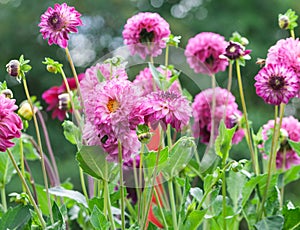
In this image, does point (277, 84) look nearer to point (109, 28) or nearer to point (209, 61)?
point (209, 61)

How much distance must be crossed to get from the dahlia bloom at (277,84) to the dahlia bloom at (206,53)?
0.73 ft

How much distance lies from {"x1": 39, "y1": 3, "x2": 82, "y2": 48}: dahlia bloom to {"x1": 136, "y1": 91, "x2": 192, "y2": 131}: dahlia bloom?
0.38 feet

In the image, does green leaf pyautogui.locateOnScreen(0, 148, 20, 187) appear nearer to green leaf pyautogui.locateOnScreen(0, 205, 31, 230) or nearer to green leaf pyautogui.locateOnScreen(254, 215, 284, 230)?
green leaf pyautogui.locateOnScreen(0, 205, 31, 230)

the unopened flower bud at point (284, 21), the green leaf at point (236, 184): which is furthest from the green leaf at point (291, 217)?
the unopened flower bud at point (284, 21)

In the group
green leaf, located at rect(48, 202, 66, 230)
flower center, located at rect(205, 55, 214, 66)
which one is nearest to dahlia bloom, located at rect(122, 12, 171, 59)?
flower center, located at rect(205, 55, 214, 66)

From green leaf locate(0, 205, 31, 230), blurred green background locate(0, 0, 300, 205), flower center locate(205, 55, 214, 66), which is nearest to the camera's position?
green leaf locate(0, 205, 31, 230)

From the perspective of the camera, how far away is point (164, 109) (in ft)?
1.58

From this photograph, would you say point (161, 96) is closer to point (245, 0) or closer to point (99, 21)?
point (245, 0)

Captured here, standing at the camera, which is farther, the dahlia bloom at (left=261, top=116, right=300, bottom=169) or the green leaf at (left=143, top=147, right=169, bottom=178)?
the dahlia bloom at (left=261, top=116, right=300, bottom=169)

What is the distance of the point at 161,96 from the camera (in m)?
0.49

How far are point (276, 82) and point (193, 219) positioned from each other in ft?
0.51

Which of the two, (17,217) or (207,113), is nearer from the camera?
(17,217)

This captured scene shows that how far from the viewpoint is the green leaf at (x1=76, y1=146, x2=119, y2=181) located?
20.8 inches

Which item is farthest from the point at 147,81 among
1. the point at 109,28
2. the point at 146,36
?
the point at 109,28
